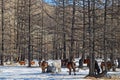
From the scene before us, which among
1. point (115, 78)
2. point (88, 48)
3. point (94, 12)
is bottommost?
point (115, 78)

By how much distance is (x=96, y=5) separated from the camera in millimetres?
28984

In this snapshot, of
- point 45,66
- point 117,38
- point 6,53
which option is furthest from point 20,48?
point 117,38

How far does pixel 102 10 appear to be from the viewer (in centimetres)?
3025

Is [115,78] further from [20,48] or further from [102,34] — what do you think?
[20,48]

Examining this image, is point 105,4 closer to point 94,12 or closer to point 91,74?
point 94,12

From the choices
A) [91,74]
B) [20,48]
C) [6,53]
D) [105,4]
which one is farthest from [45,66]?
[20,48]

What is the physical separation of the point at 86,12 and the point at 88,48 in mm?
2800

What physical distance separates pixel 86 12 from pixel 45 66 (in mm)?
8467

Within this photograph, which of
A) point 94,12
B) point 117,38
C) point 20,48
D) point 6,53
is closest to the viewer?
point 94,12

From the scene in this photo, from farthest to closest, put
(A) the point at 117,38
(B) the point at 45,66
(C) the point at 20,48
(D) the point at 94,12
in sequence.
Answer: (C) the point at 20,48, (B) the point at 45,66, (A) the point at 117,38, (D) the point at 94,12

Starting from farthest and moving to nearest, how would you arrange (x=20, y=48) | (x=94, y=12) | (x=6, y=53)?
(x=20, y=48) → (x=6, y=53) → (x=94, y=12)

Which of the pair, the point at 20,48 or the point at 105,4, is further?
the point at 20,48

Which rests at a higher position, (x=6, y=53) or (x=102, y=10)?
(x=102, y=10)

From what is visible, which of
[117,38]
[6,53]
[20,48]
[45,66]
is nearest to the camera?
[117,38]
